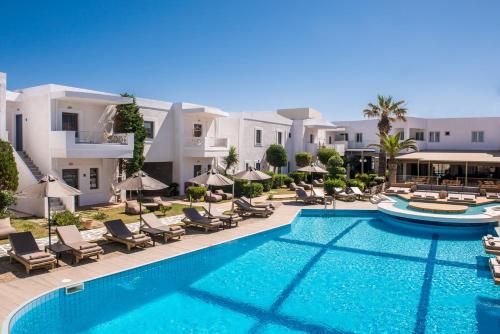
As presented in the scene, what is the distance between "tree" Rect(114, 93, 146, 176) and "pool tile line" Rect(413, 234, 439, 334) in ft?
60.9

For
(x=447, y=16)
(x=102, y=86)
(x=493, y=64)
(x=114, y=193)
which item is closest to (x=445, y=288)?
(x=447, y=16)

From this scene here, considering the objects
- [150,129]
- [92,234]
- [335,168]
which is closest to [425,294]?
[92,234]

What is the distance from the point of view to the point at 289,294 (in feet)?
37.7

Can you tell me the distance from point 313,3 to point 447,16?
23.5ft

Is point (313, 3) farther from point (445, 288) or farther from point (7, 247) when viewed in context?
point (7, 247)

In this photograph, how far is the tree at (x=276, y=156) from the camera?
1507 inches

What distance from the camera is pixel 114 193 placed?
25.4 m

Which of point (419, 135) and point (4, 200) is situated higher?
point (419, 135)

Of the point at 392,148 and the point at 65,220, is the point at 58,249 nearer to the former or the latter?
the point at 65,220

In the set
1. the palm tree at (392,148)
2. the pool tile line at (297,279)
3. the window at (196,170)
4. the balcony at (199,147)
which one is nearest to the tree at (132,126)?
the balcony at (199,147)

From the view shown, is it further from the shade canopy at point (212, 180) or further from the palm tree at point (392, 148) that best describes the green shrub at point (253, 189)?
the palm tree at point (392, 148)

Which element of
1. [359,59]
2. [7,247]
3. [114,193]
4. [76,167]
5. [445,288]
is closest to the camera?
[445,288]

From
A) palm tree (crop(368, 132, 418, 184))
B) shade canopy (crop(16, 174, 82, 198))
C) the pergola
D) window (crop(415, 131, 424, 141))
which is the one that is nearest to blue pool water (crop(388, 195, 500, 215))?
palm tree (crop(368, 132, 418, 184))

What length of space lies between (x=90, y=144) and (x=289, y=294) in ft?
52.4
